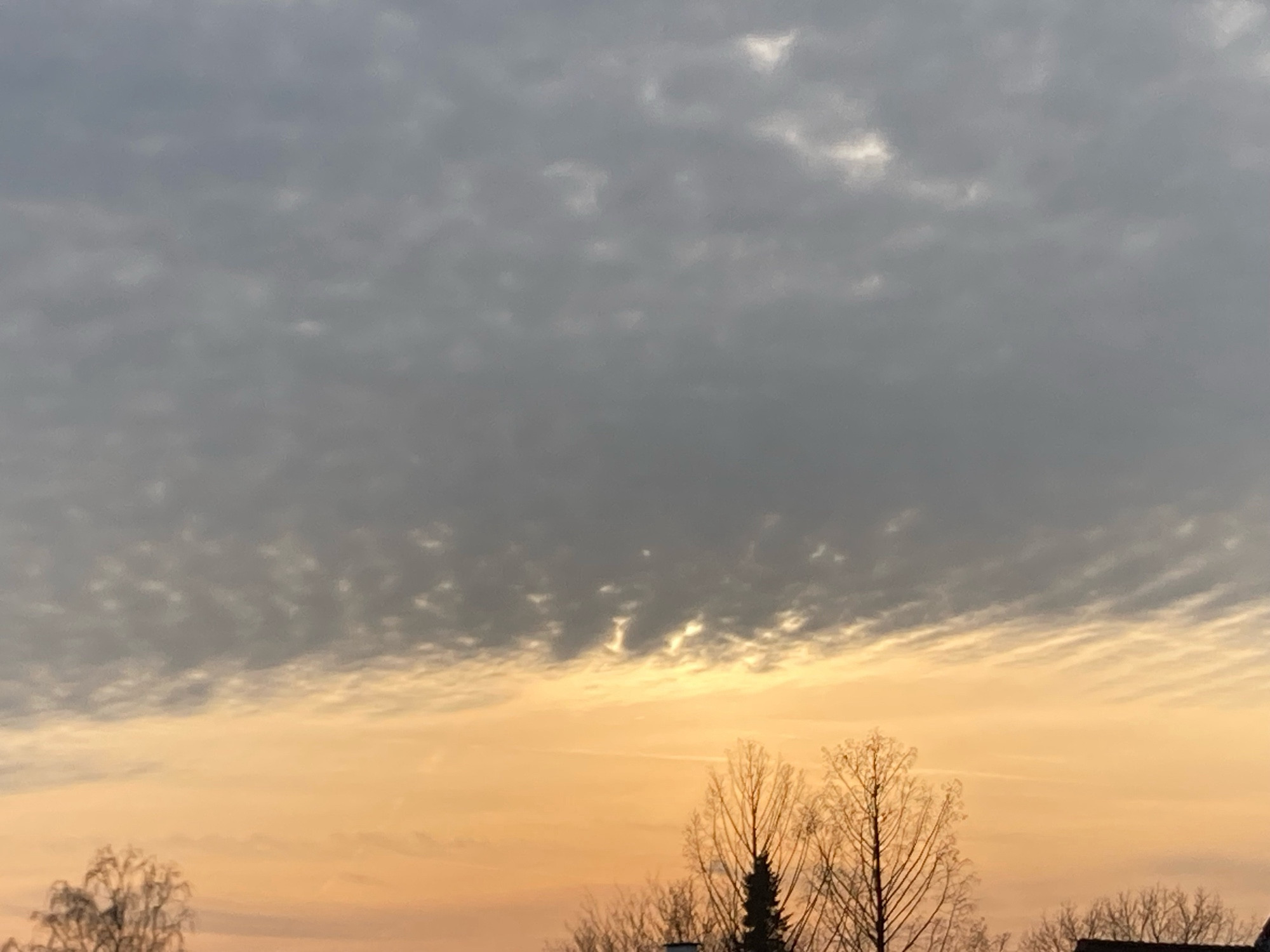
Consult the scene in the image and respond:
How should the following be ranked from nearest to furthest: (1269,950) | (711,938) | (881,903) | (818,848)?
(1269,950)
(881,903)
(818,848)
(711,938)

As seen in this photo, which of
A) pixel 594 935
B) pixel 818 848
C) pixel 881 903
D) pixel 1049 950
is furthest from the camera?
pixel 1049 950

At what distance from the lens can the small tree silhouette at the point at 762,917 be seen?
217 ft

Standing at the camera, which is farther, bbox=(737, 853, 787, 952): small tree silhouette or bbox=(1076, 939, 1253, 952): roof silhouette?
bbox=(737, 853, 787, 952): small tree silhouette

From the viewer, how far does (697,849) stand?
75312 millimetres

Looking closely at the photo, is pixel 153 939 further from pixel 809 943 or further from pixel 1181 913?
pixel 1181 913

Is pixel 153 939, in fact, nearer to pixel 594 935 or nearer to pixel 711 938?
pixel 594 935

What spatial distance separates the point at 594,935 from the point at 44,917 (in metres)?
34.5

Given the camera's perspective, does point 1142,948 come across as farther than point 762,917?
No

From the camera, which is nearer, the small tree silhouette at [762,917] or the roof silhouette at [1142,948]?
the roof silhouette at [1142,948]

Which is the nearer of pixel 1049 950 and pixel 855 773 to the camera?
pixel 855 773

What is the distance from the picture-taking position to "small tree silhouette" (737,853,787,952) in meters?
66.0

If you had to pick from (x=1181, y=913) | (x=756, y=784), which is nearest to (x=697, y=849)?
(x=756, y=784)

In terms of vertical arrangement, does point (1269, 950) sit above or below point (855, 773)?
below

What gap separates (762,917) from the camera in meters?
66.4
